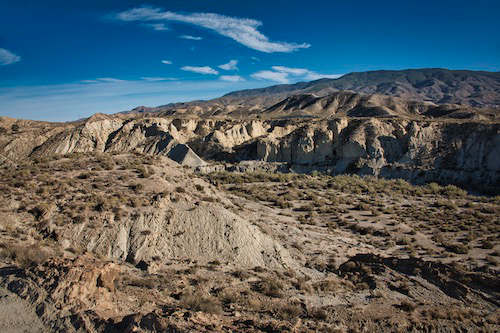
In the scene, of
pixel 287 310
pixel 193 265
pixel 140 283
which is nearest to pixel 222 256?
pixel 193 265

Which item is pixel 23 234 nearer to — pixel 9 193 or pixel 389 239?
pixel 9 193

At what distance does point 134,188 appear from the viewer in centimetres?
1344

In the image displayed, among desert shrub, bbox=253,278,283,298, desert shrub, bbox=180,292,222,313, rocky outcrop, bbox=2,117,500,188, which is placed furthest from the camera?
rocky outcrop, bbox=2,117,500,188

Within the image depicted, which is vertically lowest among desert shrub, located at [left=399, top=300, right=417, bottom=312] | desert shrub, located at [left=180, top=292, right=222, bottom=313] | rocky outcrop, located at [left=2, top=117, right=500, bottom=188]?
desert shrub, located at [left=399, top=300, right=417, bottom=312]

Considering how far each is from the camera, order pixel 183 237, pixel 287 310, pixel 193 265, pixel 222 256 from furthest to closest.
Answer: pixel 183 237
pixel 222 256
pixel 193 265
pixel 287 310

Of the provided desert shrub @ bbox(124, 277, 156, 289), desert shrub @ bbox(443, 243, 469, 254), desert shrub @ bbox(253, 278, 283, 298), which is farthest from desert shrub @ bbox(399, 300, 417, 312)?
desert shrub @ bbox(443, 243, 469, 254)

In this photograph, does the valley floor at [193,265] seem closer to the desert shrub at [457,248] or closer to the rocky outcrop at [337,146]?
the desert shrub at [457,248]

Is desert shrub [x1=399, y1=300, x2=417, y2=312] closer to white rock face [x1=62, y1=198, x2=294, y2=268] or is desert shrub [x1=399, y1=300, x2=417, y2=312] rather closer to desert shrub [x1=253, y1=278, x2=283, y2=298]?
desert shrub [x1=253, y1=278, x2=283, y2=298]

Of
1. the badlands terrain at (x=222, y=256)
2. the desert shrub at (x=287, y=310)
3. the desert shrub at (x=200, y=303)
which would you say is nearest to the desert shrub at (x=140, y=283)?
the badlands terrain at (x=222, y=256)

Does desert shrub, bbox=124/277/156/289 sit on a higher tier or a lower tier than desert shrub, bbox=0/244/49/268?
lower

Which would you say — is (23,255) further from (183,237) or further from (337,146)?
(337,146)

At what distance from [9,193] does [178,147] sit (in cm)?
3483

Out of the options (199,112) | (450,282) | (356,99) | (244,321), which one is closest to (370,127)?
(450,282)

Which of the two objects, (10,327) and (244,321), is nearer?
(10,327)
